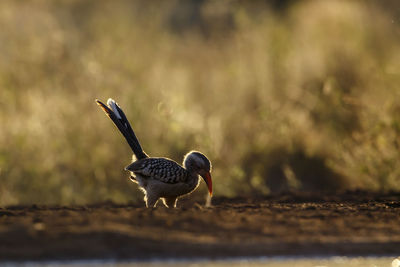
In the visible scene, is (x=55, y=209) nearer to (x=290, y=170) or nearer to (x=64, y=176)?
(x=64, y=176)

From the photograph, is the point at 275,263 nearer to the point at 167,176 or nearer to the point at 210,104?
the point at 167,176

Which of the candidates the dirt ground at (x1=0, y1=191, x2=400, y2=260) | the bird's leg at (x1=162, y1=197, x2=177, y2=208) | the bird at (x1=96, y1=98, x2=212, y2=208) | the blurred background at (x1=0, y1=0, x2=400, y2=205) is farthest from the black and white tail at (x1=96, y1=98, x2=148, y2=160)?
the dirt ground at (x1=0, y1=191, x2=400, y2=260)

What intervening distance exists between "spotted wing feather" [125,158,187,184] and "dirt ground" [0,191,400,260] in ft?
2.33

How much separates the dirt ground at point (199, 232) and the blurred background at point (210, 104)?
264cm

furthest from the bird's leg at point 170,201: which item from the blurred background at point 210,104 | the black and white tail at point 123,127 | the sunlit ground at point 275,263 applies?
the sunlit ground at point 275,263

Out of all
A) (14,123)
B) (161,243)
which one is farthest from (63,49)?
(161,243)

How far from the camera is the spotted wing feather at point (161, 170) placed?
9781 mm

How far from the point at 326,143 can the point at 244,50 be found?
3.44 m

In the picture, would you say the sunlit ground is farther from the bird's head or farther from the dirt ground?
the bird's head

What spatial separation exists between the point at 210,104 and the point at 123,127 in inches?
159

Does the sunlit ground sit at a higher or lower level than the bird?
lower

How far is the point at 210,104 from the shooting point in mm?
14898

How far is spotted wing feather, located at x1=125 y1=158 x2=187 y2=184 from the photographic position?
978 centimetres

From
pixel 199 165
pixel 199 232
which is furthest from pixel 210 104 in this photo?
pixel 199 232
